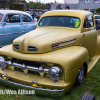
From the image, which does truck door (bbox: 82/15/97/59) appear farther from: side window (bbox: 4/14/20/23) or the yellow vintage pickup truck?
side window (bbox: 4/14/20/23)

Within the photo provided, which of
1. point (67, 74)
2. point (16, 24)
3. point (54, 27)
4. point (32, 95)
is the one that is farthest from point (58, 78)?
point (16, 24)

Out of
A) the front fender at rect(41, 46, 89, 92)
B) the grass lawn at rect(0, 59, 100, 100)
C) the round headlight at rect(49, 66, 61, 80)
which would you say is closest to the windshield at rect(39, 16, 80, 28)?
the front fender at rect(41, 46, 89, 92)

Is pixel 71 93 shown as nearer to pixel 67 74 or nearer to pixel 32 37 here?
pixel 67 74

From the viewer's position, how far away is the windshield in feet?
13.1

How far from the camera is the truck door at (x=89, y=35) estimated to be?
4.02 meters

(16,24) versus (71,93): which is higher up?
(16,24)

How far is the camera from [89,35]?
4.23 metres

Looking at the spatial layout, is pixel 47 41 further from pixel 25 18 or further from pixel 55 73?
pixel 25 18

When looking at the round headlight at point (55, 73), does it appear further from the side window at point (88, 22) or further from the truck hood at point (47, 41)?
the side window at point (88, 22)

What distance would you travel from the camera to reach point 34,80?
2.86 m

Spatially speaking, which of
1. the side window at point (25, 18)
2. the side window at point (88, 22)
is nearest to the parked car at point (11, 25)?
the side window at point (25, 18)

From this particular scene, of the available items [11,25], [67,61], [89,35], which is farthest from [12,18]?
[67,61]

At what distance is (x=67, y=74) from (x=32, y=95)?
84 centimetres

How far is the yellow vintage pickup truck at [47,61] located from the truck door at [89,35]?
0.09 meters
